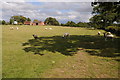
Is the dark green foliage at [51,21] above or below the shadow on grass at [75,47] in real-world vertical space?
above

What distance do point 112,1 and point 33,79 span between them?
1358 cm

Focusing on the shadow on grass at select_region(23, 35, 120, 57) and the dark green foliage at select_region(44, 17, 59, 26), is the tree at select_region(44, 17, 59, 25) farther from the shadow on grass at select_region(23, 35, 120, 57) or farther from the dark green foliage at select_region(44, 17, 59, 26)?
the shadow on grass at select_region(23, 35, 120, 57)

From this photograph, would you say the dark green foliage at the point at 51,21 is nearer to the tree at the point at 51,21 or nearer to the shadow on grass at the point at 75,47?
the tree at the point at 51,21

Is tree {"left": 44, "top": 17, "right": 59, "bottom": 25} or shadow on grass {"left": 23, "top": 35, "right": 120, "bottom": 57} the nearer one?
shadow on grass {"left": 23, "top": 35, "right": 120, "bottom": 57}

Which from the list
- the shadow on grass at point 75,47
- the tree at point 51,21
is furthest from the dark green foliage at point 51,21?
the shadow on grass at point 75,47

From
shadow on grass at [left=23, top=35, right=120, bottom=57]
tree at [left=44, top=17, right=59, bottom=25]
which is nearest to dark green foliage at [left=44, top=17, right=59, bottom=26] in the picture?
tree at [left=44, top=17, right=59, bottom=25]

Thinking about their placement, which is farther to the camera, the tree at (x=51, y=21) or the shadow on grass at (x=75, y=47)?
the tree at (x=51, y=21)

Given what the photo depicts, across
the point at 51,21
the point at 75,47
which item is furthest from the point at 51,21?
the point at 75,47

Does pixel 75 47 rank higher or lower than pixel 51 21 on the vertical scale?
lower

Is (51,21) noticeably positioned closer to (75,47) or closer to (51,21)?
(51,21)

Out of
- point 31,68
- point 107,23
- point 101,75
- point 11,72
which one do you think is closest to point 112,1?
point 101,75

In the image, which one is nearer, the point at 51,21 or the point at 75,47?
the point at 75,47

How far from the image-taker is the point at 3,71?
22.9ft

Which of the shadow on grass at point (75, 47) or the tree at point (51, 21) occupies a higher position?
the tree at point (51, 21)
